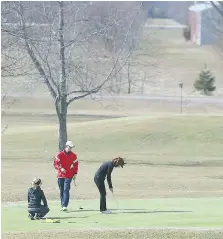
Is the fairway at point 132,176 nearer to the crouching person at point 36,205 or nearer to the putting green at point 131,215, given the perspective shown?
the putting green at point 131,215

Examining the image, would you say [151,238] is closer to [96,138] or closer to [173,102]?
[96,138]

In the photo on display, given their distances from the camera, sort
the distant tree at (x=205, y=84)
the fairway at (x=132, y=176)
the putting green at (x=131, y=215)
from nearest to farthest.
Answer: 1. the fairway at (x=132, y=176)
2. the putting green at (x=131, y=215)
3. the distant tree at (x=205, y=84)

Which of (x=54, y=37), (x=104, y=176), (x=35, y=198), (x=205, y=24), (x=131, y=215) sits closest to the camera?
(x=35, y=198)

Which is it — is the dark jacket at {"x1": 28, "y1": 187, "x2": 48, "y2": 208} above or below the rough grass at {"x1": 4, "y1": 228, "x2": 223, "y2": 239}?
above

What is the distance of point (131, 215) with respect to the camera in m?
18.6

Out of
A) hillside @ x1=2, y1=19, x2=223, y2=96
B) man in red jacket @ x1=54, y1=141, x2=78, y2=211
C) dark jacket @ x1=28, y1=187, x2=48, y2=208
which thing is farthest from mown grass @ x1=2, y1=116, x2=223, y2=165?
dark jacket @ x1=28, y1=187, x2=48, y2=208

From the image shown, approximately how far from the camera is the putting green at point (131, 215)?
56.1 feet

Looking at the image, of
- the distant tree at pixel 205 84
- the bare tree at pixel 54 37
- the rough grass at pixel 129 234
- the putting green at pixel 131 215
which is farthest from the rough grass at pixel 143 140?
the distant tree at pixel 205 84

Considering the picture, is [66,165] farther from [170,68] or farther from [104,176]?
[170,68]

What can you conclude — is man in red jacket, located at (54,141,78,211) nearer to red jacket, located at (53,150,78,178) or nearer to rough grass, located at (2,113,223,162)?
red jacket, located at (53,150,78,178)

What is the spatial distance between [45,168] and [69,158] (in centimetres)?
1365

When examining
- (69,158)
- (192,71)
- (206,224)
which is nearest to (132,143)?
(69,158)

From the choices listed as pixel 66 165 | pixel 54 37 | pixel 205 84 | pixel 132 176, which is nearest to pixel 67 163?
pixel 66 165

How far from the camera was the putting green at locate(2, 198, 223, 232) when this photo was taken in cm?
1709
